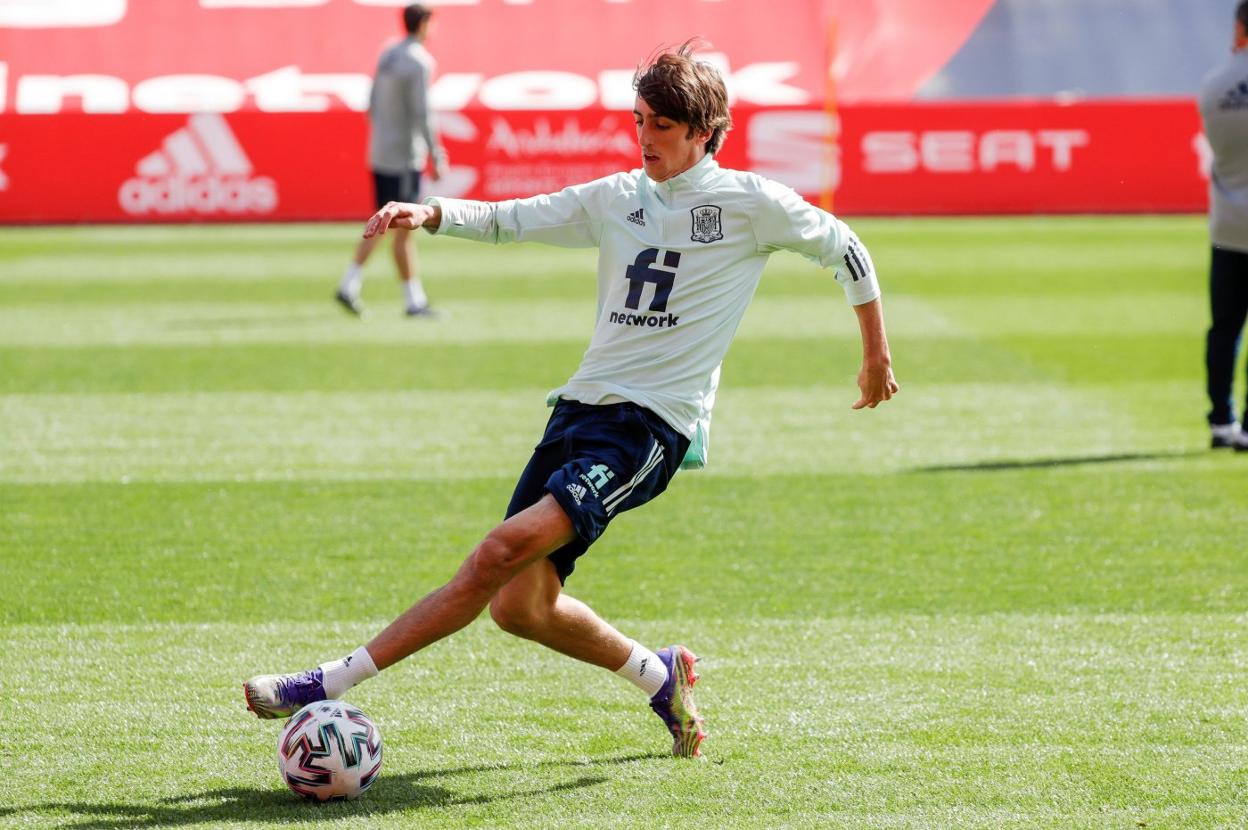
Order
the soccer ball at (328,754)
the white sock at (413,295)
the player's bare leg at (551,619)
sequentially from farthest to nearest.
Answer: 1. the white sock at (413,295)
2. the player's bare leg at (551,619)
3. the soccer ball at (328,754)

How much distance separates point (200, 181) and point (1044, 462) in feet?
55.9

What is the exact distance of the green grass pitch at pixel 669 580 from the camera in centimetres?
445

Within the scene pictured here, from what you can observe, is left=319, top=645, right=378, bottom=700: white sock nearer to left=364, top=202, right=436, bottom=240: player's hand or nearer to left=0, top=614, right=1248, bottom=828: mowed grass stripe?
left=0, top=614, right=1248, bottom=828: mowed grass stripe

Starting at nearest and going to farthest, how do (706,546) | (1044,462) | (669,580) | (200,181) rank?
(669,580), (706,546), (1044,462), (200,181)

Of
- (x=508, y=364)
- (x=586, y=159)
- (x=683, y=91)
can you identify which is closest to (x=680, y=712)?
(x=683, y=91)

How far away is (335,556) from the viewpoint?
7.00 metres

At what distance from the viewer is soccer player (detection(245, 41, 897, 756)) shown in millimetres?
4422

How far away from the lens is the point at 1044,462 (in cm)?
895

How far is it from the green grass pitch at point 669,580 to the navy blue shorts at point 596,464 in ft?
2.41

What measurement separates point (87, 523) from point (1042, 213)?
1888 centimetres

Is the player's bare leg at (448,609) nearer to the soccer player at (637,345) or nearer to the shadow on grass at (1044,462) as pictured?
the soccer player at (637,345)

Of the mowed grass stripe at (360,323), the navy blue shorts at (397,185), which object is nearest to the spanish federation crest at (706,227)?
the mowed grass stripe at (360,323)

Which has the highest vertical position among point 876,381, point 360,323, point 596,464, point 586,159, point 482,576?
point 876,381

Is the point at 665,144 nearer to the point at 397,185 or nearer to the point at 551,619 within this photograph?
the point at 551,619
